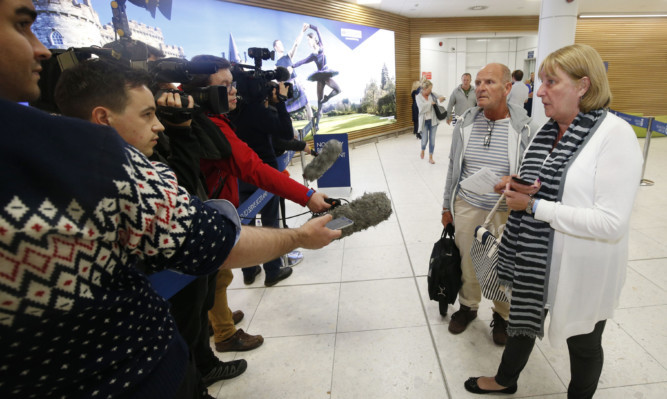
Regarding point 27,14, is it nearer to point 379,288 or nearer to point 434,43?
point 379,288

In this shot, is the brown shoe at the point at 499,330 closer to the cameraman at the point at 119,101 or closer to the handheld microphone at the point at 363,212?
the handheld microphone at the point at 363,212

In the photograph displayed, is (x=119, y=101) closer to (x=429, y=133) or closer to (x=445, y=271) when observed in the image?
(x=445, y=271)

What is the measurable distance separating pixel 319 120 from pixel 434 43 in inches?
314

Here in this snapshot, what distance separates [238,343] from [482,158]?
2121mm

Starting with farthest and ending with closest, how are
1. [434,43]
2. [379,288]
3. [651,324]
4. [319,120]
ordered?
[434,43], [319,120], [379,288], [651,324]

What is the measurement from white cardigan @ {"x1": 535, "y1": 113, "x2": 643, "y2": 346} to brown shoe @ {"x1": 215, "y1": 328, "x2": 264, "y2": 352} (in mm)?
1863

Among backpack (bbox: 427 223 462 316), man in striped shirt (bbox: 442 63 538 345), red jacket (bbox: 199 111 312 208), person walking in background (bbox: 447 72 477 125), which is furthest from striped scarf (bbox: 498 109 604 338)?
person walking in background (bbox: 447 72 477 125)

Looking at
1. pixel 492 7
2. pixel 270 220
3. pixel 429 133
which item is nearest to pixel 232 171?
pixel 270 220

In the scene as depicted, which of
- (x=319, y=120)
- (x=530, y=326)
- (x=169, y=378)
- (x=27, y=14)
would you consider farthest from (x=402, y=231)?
(x=319, y=120)

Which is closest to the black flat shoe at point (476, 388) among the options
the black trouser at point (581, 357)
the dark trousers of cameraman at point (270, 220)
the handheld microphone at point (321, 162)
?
the black trouser at point (581, 357)

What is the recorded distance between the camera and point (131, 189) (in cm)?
56

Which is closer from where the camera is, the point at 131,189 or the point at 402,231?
the point at 131,189

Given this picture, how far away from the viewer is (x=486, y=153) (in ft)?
7.07

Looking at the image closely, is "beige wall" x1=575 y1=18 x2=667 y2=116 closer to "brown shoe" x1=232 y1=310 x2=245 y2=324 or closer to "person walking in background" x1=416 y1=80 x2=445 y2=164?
"person walking in background" x1=416 y1=80 x2=445 y2=164
